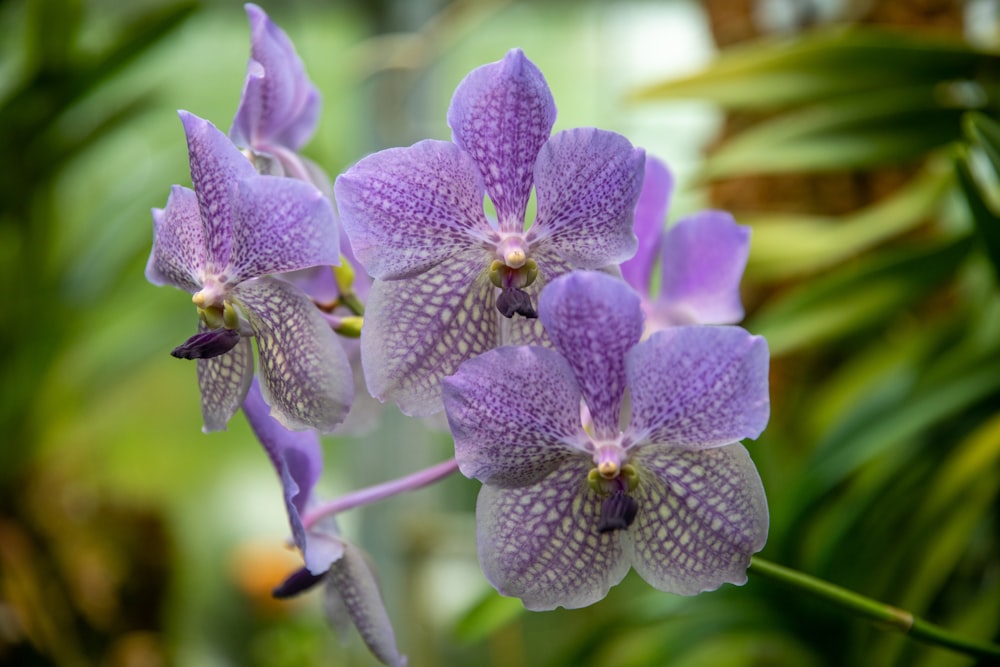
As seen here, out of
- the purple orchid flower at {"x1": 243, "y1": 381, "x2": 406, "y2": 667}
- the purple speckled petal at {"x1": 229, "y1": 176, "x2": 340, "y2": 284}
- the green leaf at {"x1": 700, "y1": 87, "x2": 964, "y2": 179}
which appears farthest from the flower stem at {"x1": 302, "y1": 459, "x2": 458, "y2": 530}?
the green leaf at {"x1": 700, "y1": 87, "x2": 964, "y2": 179}

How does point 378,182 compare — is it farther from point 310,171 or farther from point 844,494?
point 844,494

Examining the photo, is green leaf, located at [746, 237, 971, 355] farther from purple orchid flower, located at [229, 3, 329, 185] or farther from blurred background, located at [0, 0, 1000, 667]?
purple orchid flower, located at [229, 3, 329, 185]

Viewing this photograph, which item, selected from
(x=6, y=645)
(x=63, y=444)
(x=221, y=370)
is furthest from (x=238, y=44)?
(x=221, y=370)

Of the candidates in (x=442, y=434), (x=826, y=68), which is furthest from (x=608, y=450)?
(x=442, y=434)

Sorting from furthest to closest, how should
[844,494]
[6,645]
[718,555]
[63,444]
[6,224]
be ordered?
[63,444]
[6,224]
[6,645]
[844,494]
[718,555]

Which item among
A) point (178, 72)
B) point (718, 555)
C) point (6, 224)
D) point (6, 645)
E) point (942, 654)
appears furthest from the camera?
point (178, 72)

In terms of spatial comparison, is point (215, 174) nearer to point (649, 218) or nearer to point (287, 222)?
point (287, 222)
